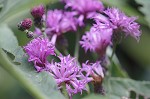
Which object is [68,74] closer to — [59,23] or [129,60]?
[59,23]

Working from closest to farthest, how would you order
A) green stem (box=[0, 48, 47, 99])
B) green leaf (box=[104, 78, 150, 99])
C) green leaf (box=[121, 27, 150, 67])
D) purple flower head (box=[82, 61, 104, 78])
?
1. green stem (box=[0, 48, 47, 99])
2. purple flower head (box=[82, 61, 104, 78])
3. green leaf (box=[104, 78, 150, 99])
4. green leaf (box=[121, 27, 150, 67])

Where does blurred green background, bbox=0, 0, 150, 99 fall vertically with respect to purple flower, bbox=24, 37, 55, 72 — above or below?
below

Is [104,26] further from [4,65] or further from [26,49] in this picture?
[4,65]

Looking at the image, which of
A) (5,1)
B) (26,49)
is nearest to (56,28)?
(26,49)

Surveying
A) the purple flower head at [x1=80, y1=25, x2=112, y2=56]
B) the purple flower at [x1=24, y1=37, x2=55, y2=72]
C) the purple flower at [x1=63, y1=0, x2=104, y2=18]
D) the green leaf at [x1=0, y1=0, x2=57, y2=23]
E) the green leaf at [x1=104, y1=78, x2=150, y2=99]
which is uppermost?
the green leaf at [x1=0, y1=0, x2=57, y2=23]

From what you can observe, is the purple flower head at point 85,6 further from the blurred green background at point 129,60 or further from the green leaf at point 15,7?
the green leaf at point 15,7

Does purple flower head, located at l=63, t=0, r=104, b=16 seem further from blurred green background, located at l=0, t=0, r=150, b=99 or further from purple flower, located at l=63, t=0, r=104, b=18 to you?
blurred green background, located at l=0, t=0, r=150, b=99

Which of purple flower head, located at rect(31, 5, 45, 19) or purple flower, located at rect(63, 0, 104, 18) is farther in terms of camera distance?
purple flower, located at rect(63, 0, 104, 18)

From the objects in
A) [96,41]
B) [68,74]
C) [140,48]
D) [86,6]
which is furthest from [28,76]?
[140,48]

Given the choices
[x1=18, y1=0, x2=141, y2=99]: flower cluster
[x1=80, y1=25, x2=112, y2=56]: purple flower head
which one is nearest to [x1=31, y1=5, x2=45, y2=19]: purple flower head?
[x1=18, y1=0, x2=141, y2=99]: flower cluster
